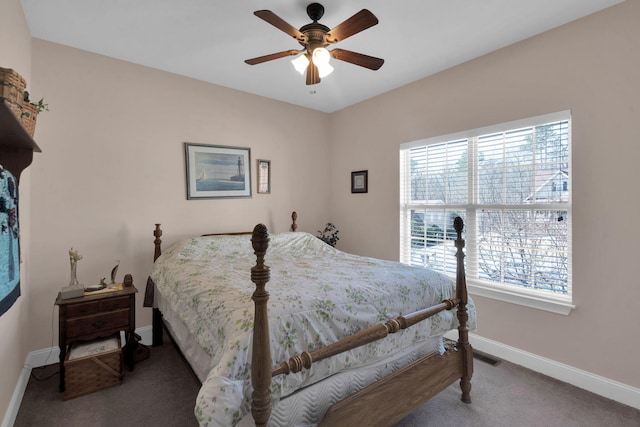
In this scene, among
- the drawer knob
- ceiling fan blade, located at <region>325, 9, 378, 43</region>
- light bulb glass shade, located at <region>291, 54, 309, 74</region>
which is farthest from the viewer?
the drawer knob

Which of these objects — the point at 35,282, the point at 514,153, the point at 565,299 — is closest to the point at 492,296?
the point at 565,299

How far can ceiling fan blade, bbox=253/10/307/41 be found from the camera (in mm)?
1762

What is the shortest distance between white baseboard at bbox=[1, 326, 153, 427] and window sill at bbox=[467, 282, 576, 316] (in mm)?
3191

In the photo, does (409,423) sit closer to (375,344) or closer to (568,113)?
(375,344)

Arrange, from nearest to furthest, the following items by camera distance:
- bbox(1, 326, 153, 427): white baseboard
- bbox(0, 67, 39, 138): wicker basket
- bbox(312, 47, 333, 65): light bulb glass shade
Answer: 1. bbox(0, 67, 39, 138): wicker basket
2. bbox(1, 326, 153, 427): white baseboard
3. bbox(312, 47, 333, 65): light bulb glass shade

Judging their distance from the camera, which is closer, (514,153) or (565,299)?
(565,299)

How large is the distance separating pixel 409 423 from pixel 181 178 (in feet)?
9.63

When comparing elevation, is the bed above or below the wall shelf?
below

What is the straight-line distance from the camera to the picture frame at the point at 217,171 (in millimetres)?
3322

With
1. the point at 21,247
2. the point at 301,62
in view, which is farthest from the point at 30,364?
the point at 301,62

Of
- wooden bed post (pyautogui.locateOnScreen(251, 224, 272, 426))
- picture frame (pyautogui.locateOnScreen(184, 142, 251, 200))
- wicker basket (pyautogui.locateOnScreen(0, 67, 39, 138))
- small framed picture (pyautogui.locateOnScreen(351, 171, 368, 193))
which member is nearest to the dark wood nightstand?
picture frame (pyautogui.locateOnScreen(184, 142, 251, 200))

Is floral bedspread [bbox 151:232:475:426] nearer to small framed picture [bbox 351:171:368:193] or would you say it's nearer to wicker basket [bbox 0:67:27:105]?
wicker basket [bbox 0:67:27:105]

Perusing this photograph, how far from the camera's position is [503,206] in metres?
2.78

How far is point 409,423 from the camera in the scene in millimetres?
1912
